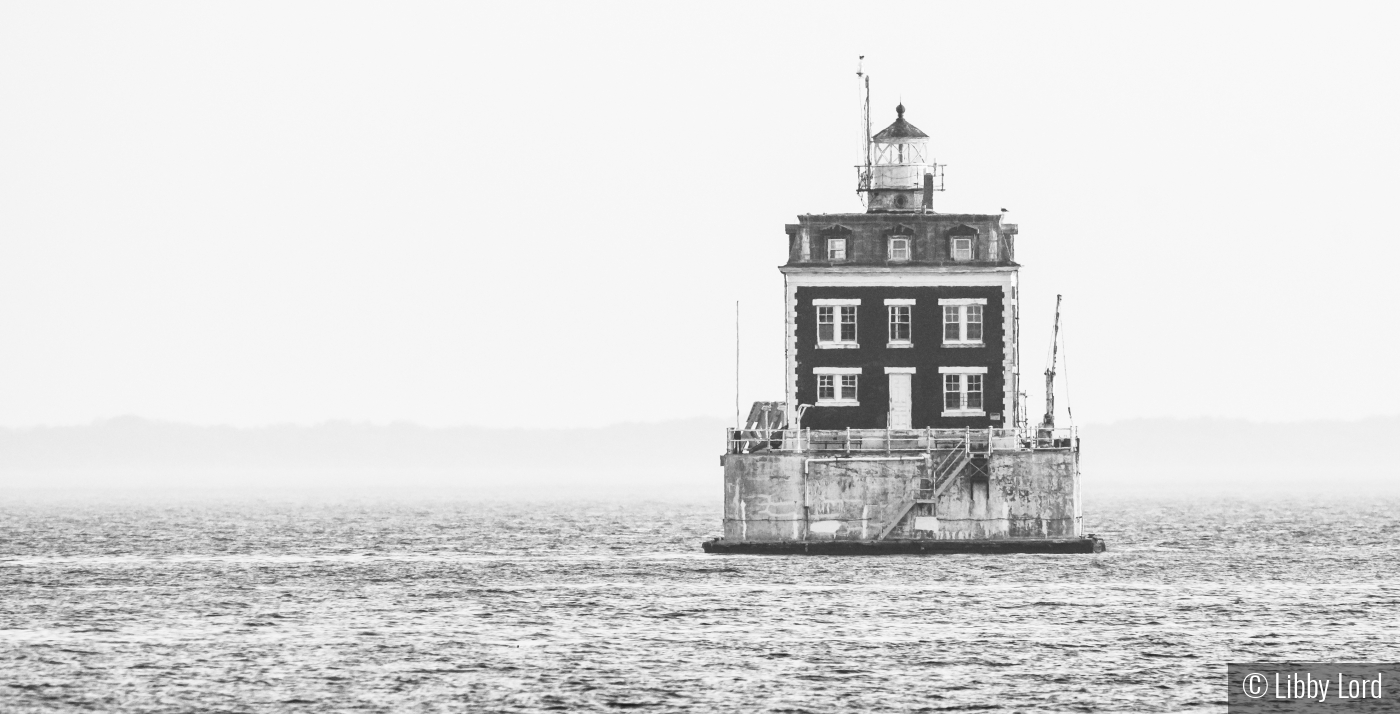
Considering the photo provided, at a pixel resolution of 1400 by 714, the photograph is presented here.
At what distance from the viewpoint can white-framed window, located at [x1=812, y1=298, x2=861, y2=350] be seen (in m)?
72.0

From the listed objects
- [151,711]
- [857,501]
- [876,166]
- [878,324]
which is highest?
[876,166]

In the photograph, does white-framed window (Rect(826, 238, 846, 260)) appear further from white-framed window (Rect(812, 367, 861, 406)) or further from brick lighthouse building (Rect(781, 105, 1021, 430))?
white-framed window (Rect(812, 367, 861, 406))

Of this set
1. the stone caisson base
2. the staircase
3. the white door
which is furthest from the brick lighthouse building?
the stone caisson base

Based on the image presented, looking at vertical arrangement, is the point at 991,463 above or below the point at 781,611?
above

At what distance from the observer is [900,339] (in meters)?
72.0

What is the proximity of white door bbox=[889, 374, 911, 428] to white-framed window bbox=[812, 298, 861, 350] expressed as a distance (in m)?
1.89

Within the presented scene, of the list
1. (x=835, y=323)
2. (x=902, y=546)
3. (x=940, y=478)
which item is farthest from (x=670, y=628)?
(x=835, y=323)

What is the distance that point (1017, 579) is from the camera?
214 feet

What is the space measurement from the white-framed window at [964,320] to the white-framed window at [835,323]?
3.18 metres

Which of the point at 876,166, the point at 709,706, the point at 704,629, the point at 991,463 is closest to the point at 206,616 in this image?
the point at 704,629

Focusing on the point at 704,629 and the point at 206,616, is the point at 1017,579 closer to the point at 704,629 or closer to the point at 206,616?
the point at 704,629

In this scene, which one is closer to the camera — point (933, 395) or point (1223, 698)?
point (1223, 698)

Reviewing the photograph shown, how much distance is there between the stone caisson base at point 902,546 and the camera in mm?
67688

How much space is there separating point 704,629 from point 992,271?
77.8ft
